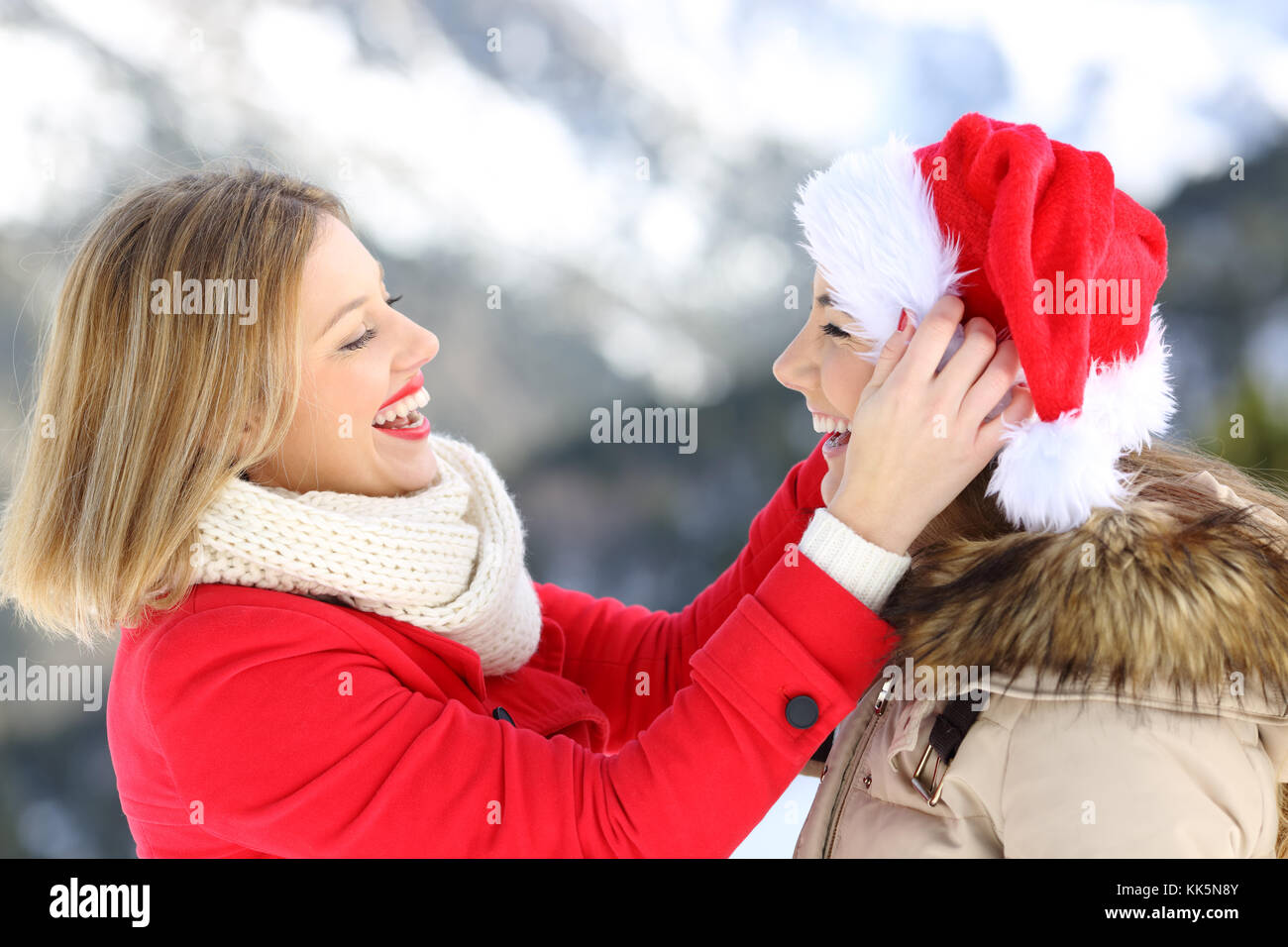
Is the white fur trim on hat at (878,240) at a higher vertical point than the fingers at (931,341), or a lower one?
higher

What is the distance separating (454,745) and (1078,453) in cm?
65

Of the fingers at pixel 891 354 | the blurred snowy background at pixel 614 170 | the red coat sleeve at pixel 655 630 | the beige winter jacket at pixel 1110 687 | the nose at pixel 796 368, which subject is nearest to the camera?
the beige winter jacket at pixel 1110 687

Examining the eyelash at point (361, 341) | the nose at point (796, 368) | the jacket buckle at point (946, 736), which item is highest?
the eyelash at point (361, 341)

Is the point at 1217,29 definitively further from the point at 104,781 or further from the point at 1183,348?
the point at 104,781

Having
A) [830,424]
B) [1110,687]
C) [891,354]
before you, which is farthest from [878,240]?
[1110,687]

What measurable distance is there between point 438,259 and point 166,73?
830mm

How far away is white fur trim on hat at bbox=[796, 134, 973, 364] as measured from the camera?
995 mm

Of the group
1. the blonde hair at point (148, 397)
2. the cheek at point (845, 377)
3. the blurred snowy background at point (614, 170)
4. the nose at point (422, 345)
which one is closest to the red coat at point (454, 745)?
the blonde hair at point (148, 397)

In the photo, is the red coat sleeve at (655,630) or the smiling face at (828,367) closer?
the smiling face at (828,367)

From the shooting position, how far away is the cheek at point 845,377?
3.50 feet

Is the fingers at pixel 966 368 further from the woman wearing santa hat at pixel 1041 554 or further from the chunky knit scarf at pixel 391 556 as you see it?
the chunky knit scarf at pixel 391 556

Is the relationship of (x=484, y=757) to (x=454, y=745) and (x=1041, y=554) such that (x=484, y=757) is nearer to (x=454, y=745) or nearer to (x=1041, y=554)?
(x=454, y=745)

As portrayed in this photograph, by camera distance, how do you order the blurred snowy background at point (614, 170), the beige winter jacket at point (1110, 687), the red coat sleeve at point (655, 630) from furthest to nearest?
the blurred snowy background at point (614, 170), the red coat sleeve at point (655, 630), the beige winter jacket at point (1110, 687)
